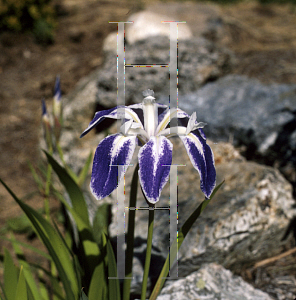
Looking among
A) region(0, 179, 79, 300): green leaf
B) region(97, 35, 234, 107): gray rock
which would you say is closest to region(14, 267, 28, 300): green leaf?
region(0, 179, 79, 300): green leaf

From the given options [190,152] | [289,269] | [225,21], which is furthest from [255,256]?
[225,21]

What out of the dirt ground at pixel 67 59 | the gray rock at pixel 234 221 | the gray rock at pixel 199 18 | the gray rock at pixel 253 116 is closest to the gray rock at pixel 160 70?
the gray rock at pixel 253 116

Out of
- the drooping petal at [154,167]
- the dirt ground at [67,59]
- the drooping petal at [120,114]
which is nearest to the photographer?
the drooping petal at [154,167]

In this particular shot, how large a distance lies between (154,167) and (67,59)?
4241mm

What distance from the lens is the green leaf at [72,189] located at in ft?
3.68

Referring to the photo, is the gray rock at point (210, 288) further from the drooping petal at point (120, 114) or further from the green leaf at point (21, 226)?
the green leaf at point (21, 226)

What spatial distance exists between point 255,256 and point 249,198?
342 mm

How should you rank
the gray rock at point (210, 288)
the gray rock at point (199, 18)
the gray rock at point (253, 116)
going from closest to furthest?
the gray rock at point (210, 288) → the gray rock at point (253, 116) → the gray rock at point (199, 18)

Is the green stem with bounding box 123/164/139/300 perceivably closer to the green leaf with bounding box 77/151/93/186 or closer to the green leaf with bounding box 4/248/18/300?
the green leaf with bounding box 4/248/18/300

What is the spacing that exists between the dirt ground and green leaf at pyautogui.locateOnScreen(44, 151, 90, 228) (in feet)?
5.02

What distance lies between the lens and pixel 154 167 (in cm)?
80

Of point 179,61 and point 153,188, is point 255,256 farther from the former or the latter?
point 179,61

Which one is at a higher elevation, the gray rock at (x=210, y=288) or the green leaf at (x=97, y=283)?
the green leaf at (x=97, y=283)

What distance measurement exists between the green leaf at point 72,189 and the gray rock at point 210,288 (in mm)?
606
